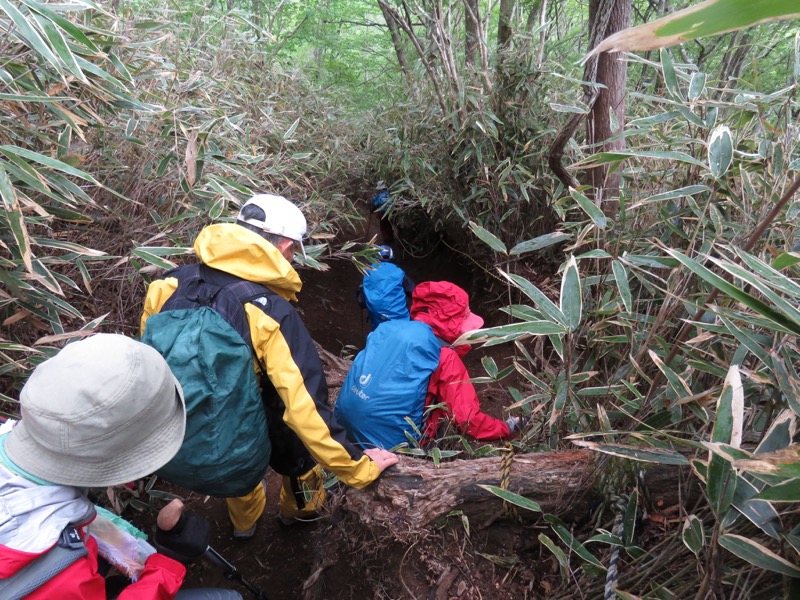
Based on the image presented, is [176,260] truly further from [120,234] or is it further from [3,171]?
[3,171]

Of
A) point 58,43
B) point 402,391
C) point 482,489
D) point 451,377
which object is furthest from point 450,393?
point 58,43

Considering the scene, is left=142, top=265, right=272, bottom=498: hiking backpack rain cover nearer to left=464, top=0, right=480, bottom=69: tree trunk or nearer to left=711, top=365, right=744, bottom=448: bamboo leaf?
left=711, top=365, right=744, bottom=448: bamboo leaf

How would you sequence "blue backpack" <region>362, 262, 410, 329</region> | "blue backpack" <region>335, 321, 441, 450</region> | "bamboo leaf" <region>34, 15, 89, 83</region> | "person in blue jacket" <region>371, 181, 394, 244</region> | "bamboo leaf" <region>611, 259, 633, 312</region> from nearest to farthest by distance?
1. "bamboo leaf" <region>611, 259, 633, 312</region>
2. "bamboo leaf" <region>34, 15, 89, 83</region>
3. "blue backpack" <region>335, 321, 441, 450</region>
4. "blue backpack" <region>362, 262, 410, 329</region>
5. "person in blue jacket" <region>371, 181, 394, 244</region>

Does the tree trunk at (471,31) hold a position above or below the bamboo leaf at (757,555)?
above

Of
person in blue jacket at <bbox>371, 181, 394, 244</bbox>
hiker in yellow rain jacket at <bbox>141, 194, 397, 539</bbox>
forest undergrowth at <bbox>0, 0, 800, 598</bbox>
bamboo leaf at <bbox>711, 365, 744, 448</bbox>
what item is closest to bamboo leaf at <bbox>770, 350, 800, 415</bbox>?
forest undergrowth at <bbox>0, 0, 800, 598</bbox>

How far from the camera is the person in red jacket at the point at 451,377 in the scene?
230cm

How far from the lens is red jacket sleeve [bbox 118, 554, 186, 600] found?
1.12 meters

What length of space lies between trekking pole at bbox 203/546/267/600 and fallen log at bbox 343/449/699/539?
0.59 meters

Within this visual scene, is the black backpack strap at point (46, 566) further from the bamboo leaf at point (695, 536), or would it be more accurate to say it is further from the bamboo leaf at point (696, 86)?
the bamboo leaf at point (696, 86)

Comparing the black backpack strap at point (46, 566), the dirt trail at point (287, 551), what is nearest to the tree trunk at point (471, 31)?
the dirt trail at point (287, 551)

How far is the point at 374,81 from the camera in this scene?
6.10 meters

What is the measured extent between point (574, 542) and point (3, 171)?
1.94 meters

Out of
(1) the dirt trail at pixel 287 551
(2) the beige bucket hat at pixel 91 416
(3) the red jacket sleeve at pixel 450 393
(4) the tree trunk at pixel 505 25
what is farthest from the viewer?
(4) the tree trunk at pixel 505 25

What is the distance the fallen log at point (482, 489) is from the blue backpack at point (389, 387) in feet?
1.67
